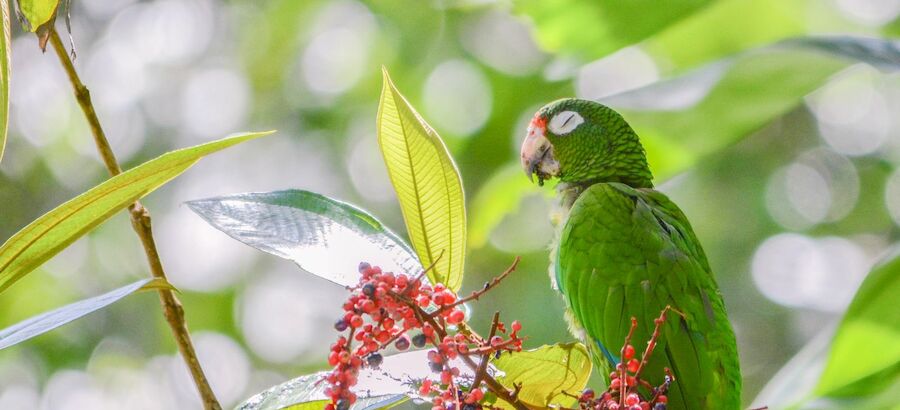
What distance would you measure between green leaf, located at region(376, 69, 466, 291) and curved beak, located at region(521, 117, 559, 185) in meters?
0.96

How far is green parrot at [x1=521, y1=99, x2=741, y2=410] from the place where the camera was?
4.57 feet

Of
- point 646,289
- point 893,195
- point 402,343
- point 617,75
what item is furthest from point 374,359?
point 893,195

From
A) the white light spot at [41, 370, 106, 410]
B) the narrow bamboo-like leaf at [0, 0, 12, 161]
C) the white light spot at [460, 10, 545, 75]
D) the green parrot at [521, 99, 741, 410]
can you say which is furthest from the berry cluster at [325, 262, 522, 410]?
the white light spot at [41, 370, 106, 410]

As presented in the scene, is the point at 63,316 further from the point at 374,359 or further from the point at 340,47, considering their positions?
the point at 340,47

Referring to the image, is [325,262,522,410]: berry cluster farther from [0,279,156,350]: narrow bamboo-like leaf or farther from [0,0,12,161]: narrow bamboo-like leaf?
[0,0,12,161]: narrow bamboo-like leaf

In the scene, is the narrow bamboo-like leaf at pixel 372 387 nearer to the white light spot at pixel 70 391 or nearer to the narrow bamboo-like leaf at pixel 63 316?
the narrow bamboo-like leaf at pixel 63 316

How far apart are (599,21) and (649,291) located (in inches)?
29.7

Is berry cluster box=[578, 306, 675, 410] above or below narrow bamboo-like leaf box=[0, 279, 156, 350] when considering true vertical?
below

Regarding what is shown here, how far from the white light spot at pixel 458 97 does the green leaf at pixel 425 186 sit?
3266 mm

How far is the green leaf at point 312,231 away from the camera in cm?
83

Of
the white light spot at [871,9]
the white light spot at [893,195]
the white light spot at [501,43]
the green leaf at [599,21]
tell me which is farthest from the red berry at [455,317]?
the white light spot at [893,195]

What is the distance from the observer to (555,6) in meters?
1.96

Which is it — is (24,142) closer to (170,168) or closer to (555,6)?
→ (555,6)

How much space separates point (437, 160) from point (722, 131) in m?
0.86
